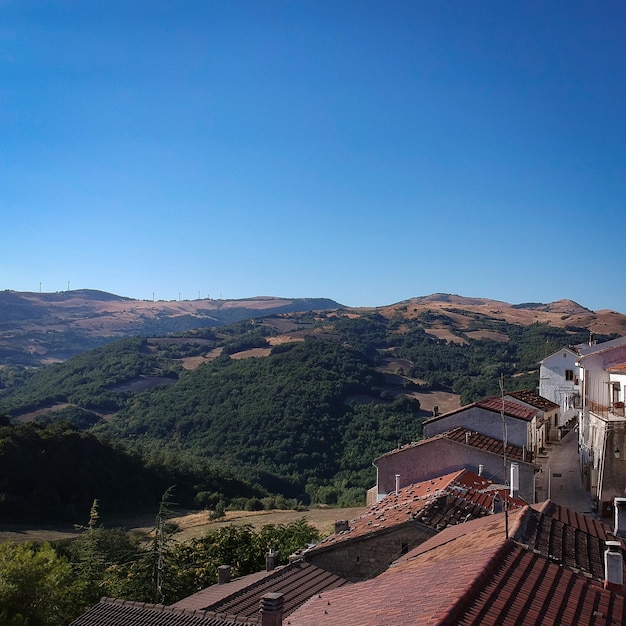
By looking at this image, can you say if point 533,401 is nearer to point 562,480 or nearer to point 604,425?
point 562,480

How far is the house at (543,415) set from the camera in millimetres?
30219

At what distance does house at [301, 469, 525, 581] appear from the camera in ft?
50.7

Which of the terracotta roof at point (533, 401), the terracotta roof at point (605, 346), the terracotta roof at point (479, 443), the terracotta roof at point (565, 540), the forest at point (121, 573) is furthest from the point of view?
the terracotta roof at point (533, 401)

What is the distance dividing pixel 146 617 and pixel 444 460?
37.2ft

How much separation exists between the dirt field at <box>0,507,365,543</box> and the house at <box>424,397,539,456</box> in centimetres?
1284

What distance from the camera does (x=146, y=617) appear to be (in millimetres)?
13375

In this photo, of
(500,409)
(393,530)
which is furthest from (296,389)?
(393,530)

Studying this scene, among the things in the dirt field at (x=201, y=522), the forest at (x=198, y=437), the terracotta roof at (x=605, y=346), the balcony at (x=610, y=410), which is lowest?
the dirt field at (x=201, y=522)

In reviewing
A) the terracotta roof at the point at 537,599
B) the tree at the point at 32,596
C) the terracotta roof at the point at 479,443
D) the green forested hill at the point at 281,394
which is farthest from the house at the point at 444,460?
the green forested hill at the point at 281,394

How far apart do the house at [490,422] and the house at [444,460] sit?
3.46 feet

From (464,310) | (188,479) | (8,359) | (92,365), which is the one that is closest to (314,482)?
(188,479)

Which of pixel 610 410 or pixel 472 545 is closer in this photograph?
pixel 472 545

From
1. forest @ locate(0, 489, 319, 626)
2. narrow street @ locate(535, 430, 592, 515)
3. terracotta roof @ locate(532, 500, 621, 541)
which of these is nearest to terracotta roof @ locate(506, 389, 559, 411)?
narrow street @ locate(535, 430, 592, 515)

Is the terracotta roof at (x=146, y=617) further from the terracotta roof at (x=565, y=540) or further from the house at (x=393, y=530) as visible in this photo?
the terracotta roof at (x=565, y=540)
